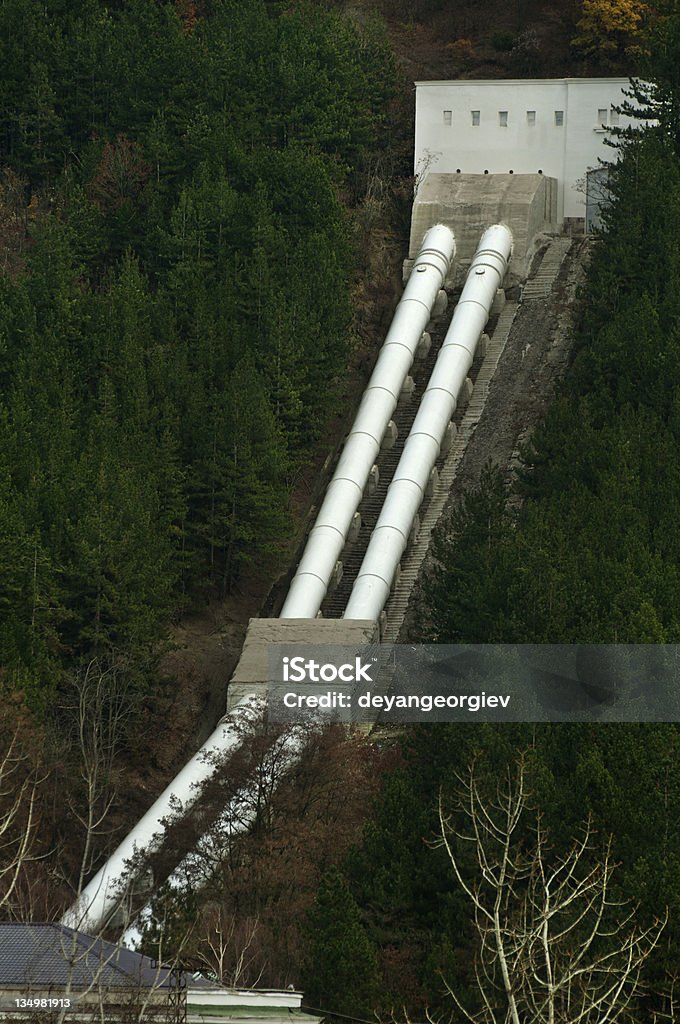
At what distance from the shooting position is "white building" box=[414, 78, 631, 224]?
8925 cm

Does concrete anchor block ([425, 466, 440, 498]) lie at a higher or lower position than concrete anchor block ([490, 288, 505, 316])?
lower

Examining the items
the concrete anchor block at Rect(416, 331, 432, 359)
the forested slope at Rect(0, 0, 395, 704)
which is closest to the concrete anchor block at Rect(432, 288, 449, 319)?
the concrete anchor block at Rect(416, 331, 432, 359)

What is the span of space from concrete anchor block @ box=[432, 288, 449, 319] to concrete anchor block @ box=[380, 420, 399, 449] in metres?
6.36

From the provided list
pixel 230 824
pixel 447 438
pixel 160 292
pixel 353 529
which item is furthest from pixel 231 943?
pixel 160 292

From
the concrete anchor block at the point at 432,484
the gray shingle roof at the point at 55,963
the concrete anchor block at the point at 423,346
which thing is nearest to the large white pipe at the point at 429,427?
the concrete anchor block at the point at 432,484

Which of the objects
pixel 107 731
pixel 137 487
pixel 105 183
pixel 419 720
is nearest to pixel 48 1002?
pixel 419 720

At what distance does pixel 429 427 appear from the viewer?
7781cm

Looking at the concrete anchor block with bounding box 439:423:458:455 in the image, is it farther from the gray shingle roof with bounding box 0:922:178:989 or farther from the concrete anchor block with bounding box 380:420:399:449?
the gray shingle roof with bounding box 0:922:178:989

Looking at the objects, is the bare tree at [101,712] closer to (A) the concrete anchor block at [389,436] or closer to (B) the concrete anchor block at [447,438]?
(A) the concrete anchor block at [389,436]

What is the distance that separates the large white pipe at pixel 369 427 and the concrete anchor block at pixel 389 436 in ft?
1.03

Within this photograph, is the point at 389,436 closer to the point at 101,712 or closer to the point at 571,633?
the point at 101,712

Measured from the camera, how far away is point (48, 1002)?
36.4 meters

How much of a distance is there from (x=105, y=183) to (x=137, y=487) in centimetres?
1952

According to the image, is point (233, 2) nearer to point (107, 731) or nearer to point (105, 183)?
point (105, 183)
